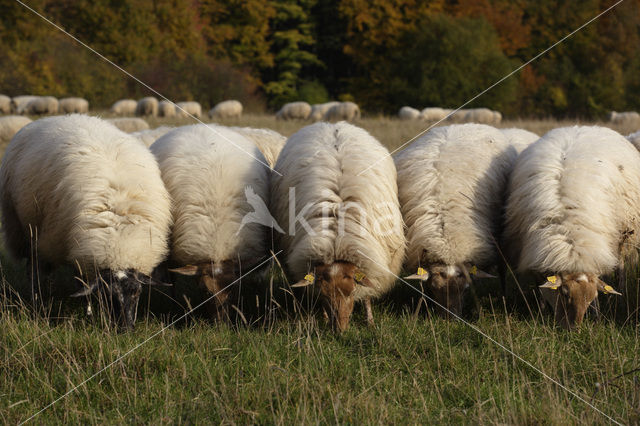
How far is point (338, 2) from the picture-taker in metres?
37.4

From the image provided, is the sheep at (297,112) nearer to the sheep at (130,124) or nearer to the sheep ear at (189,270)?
the sheep at (130,124)

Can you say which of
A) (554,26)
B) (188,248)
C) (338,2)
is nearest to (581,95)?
(554,26)

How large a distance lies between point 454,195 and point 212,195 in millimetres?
2369

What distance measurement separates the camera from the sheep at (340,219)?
5332mm

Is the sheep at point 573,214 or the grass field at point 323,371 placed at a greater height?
the sheep at point 573,214

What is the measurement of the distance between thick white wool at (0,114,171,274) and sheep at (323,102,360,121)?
21.6 m

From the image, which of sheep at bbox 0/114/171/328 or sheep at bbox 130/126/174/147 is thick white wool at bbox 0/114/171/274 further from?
sheep at bbox 130/126/174/147

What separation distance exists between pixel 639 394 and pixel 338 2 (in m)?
36.3

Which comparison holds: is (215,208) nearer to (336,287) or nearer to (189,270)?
(189,270)

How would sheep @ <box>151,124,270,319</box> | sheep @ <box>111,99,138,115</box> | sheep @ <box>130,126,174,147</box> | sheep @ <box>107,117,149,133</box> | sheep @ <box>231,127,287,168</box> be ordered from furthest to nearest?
sheep @ <box>111,99,138,115</box>
sheep @ <box>107,117,149,133</box>
sheep @ <box>130,126,174,147</box>
sheep @ <box>231,127,287,168</box>
sheep @ <box>151,124,270,319</box>

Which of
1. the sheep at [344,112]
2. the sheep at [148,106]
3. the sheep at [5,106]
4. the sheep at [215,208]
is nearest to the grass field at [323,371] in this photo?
the sheep at [215,208]

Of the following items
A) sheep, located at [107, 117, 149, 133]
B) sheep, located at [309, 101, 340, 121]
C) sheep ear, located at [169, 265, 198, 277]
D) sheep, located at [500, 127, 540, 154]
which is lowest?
sheep, located at [309, 101, 340, 121]

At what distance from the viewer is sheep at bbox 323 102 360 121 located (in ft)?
91.3

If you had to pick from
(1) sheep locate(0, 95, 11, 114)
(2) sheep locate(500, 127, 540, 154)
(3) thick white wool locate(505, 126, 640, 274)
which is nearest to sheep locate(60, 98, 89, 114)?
(1) sheep locate(0, 95, 11, 114)
